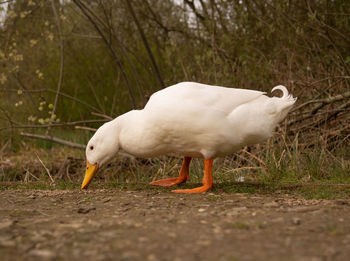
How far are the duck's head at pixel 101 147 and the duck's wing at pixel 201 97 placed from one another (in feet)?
1.54

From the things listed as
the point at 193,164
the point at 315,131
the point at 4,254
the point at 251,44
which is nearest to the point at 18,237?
the point at 4,254

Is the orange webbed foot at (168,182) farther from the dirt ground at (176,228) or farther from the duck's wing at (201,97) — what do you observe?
the duck's wing at (201,97)

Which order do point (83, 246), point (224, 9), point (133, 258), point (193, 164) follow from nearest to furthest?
point (133, 258) → point (83, 246) → point (193, 164) → point (224, 9)

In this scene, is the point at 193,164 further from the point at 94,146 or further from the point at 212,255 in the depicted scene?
the point at 212,255

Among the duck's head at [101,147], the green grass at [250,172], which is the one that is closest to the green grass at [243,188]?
the green grass at [250,172]

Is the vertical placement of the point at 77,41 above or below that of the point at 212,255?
above

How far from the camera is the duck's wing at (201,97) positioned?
144 inches

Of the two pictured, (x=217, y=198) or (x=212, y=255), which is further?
(x=217, y=198)

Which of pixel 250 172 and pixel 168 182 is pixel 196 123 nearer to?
pixel 168 182

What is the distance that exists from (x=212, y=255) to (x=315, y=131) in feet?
14.8

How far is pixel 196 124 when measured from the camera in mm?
3592

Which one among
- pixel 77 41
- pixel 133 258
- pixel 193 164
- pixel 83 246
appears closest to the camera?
pixel 133 258

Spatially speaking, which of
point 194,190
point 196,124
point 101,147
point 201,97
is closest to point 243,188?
A: point 194,190

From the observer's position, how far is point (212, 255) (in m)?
1.82
